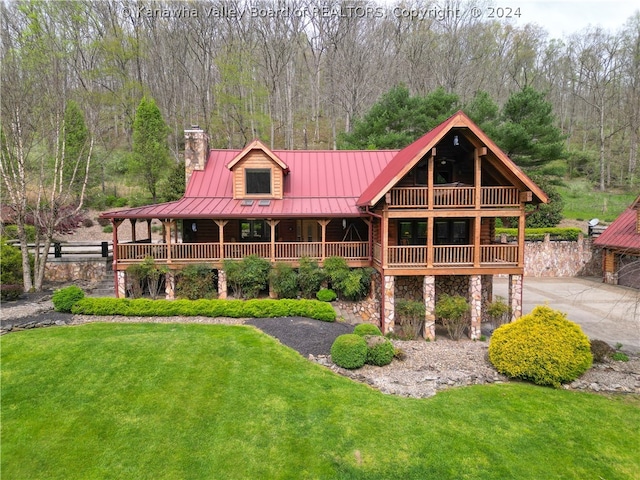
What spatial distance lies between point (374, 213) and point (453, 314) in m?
5.18

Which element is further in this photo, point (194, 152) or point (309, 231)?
point (194, 152)

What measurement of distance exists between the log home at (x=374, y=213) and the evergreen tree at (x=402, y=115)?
10.5 meters

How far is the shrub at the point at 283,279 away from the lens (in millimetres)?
16125

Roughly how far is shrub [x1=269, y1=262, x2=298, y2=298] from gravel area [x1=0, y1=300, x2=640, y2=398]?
2310 millimetres

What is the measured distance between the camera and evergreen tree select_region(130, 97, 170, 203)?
29.9 meters

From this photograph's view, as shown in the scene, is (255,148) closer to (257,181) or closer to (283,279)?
(257,181)

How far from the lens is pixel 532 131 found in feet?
97.8

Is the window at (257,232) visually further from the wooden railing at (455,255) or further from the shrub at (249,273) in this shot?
the wooden railing at (455,255)

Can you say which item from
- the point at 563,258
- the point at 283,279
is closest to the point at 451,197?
the point at 283,279

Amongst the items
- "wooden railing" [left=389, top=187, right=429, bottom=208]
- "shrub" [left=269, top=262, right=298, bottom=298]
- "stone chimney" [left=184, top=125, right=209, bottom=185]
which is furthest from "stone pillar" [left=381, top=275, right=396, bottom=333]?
"stone chimney" [left=184, top=125, right=209, bottom=185]

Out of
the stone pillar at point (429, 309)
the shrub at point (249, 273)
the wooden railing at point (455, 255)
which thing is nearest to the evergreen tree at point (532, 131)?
the wooden railing at point (455, 255)

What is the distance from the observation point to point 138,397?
8875 mm

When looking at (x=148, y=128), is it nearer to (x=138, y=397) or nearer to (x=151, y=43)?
(x=151, y=43)

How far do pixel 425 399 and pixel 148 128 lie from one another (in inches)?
1205
